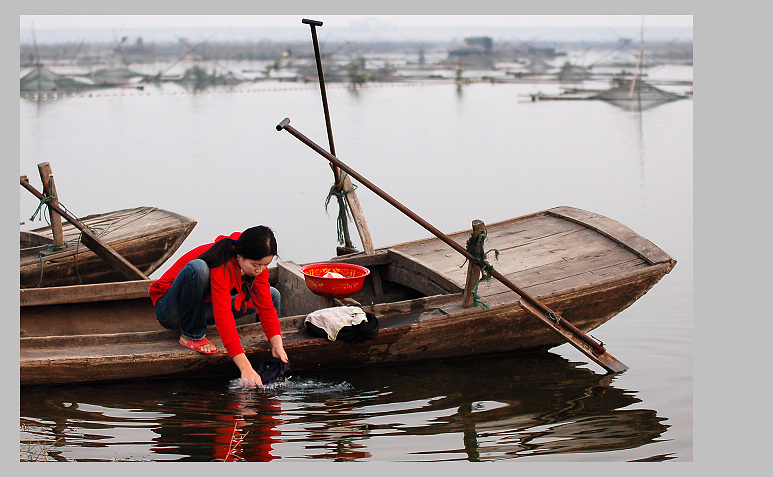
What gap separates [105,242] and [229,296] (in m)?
2.10

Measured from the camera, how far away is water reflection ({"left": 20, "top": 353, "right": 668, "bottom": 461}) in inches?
152

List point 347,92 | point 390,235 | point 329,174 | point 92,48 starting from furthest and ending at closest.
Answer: point 92,48 < point 347,92 < point 329,174 < point 390,235

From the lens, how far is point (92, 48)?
48.7 m

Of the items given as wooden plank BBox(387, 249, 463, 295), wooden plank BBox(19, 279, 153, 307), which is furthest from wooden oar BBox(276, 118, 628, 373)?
Answer: wooden plank BBox(19, 279, 153, 307)

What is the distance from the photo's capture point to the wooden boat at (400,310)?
427 centimetres

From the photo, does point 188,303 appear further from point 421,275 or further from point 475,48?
point 475,48

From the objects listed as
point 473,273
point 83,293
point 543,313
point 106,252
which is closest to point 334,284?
point 473,273

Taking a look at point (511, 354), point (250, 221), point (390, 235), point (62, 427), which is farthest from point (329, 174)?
point (62, 427)

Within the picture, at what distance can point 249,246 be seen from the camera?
12.6 ft

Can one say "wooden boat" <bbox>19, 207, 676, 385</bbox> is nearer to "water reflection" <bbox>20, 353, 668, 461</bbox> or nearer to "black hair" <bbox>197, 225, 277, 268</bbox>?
"water reflection" <bbox>20, 353, 668, 461</bbox>

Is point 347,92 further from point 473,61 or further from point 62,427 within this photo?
point 62,427

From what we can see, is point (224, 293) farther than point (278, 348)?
No

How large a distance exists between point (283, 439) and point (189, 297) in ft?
2.82

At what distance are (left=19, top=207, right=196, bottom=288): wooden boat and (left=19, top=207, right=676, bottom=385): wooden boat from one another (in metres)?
0.79
